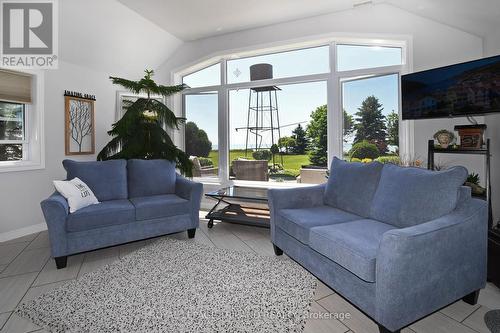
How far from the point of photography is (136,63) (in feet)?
15.8

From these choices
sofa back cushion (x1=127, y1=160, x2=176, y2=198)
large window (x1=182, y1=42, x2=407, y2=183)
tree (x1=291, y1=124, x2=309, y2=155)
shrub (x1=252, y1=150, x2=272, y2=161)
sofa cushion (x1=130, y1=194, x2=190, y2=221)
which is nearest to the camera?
sofa cushion (x1=130, y1=194, x2=190, y2=221)

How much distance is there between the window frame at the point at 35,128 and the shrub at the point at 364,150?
436 centimetres

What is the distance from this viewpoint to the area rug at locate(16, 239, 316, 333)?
1749 millimetres

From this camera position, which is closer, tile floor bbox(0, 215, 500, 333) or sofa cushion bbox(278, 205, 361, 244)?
tile floor bbox(0, 215, 500, 333)

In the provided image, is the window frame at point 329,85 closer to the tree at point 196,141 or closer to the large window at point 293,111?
the large window at point 293,111

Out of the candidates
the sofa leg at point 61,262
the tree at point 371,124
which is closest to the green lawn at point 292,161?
the tree at point 371,124

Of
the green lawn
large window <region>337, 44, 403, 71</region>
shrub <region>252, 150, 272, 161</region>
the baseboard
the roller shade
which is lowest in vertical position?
the baseboard

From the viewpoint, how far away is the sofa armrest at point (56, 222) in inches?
98.3

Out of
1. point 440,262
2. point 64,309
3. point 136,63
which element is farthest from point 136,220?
point 136,63

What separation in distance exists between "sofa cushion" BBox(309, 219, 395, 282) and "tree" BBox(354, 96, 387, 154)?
80.7 inches

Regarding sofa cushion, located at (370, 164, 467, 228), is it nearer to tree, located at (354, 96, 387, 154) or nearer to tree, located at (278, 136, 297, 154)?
tree, located at (354, 96, 387, 154)

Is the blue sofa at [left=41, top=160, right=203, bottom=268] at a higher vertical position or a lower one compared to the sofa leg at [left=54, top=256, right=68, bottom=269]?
higher

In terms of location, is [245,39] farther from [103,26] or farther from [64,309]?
[64,309]

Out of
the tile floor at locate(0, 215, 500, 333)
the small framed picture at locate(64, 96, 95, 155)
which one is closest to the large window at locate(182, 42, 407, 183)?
the tile floor at locate(0, 215, 500, 333)
